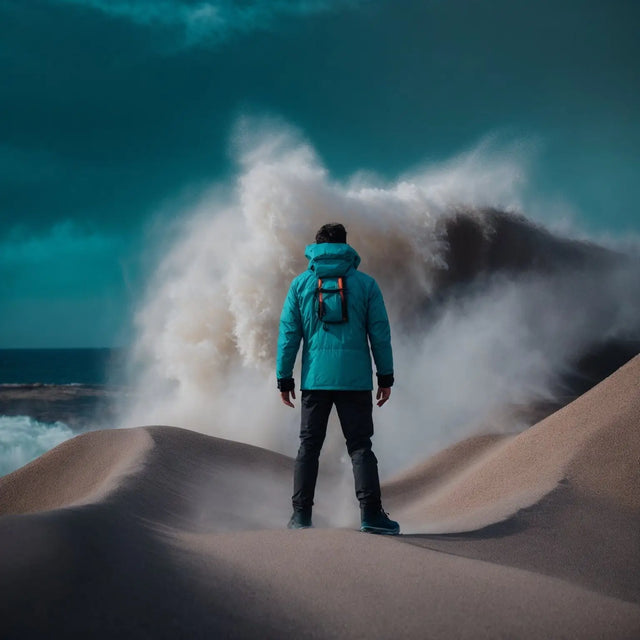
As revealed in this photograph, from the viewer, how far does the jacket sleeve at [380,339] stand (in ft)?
15.4

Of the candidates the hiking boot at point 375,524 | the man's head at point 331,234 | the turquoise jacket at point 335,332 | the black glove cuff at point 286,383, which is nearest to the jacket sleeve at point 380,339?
the turquoise jacket at point 335,332

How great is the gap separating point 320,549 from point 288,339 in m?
1.43

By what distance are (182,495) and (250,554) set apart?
1906 mm

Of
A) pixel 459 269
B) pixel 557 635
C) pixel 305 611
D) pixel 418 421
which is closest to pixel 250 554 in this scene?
pixel 305 611

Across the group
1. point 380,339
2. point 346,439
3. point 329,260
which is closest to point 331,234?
point 329,260

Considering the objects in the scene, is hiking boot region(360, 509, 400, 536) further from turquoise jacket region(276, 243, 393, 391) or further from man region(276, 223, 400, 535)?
turquoise jacket region(276, 243, 393, 391)

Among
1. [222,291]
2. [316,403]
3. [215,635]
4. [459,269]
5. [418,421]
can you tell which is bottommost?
[215,635]

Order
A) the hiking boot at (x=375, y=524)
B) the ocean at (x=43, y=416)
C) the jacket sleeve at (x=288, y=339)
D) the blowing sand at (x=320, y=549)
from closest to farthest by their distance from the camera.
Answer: the blowing sand at (x=320, y=549)
the hiking boot at (x=375, y=524)
the jacket sleeve at (x=288, y=339)
the ocean at (x=43, y=416)

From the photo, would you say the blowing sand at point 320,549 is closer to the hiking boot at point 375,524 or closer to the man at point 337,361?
the hiking boot at point 375,524

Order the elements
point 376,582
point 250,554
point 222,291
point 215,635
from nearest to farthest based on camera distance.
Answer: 1. point 215,635
2. point 376,582
3. point 250,554
4. point 222,291

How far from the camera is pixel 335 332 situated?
185 inches

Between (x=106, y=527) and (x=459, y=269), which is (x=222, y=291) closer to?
(x=459, y=269)

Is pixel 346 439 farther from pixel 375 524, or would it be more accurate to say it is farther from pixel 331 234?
pixel 331 234

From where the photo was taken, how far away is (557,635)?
10.2 ft
